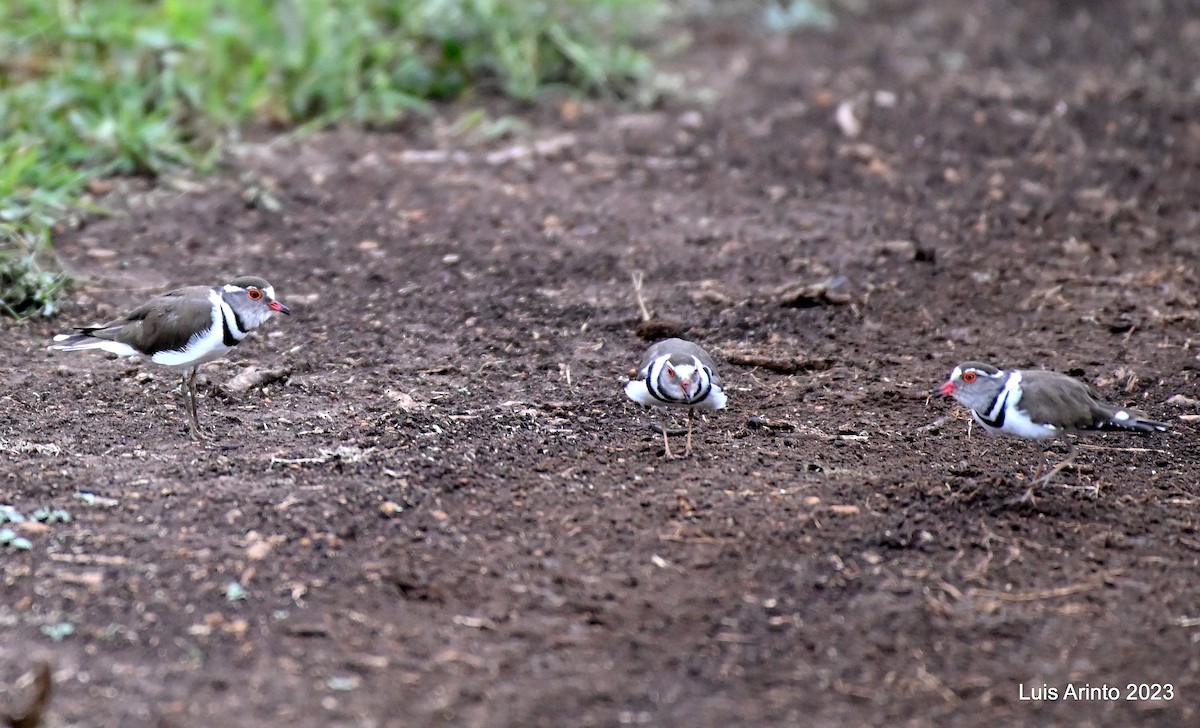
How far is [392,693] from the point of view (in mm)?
3680

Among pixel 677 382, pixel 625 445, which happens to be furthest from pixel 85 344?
pixel 677 382

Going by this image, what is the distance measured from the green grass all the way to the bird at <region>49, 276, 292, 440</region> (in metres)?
2.17

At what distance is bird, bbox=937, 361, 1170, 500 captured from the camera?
4.76m

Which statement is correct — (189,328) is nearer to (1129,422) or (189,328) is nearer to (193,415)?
(193,415)

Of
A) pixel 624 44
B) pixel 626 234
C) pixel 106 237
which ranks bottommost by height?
pixel 106 237

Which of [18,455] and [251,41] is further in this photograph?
[251,41]

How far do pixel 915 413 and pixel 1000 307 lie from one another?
142cm

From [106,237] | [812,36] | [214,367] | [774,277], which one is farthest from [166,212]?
[812,36]

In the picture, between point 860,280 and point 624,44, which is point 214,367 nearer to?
point 860,280

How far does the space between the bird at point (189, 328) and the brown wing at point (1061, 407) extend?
315 cm

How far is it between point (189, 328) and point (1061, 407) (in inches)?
136

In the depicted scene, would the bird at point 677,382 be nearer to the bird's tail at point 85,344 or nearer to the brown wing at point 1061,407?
the brown wing at point 1061,407

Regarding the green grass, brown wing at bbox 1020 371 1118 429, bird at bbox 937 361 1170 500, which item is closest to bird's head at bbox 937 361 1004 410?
bird at bbox 937 361 1170 500

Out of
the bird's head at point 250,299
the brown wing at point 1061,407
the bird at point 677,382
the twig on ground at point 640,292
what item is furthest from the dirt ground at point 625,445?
the bird's head at point 250,299
